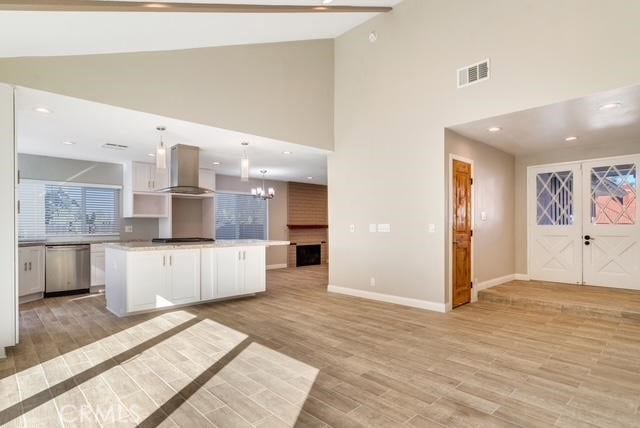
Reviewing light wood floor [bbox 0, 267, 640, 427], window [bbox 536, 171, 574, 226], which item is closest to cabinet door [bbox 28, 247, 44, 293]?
light wood floor [bbox 0, 267, 640, 427]

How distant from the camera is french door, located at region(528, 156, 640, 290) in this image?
18.3 feet

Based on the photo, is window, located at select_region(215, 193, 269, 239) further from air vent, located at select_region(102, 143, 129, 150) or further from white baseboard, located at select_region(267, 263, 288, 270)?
air vent, located at select_region(102, 143, 129, 150)

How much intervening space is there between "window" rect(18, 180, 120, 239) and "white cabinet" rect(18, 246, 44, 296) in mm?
664

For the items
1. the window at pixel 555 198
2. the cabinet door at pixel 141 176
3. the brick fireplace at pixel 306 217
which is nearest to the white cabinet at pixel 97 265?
the cabinet door at pixel 141 176

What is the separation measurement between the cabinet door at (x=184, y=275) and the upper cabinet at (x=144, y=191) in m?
2.28

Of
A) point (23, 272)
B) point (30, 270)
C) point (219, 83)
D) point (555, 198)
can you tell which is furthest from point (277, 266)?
point (555, 198)

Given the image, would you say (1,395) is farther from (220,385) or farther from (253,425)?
(253,425)

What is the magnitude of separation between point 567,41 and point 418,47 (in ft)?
6.28

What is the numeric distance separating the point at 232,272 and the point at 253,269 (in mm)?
402

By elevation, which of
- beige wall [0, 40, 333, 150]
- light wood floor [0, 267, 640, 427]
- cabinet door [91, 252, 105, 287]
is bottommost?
light wood floor [0, 267, 640, 427]

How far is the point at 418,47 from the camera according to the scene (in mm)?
5070

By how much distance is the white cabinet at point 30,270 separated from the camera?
221 inches

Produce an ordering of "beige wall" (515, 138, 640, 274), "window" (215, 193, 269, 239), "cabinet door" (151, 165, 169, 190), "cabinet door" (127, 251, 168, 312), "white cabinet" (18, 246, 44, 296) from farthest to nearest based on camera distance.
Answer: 1. "window" (215, 193, 269, 239)
2. "cabinet door" (151, 165, 169, 190)
3. "beige wall" (515, 138, 640, 274)
4. "white cabinet" (18, 246, 44, 296)
5. "cabinet door" (127, 251, 168, 312)

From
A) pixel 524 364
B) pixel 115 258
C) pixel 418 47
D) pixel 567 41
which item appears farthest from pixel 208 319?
pixel 567 41
